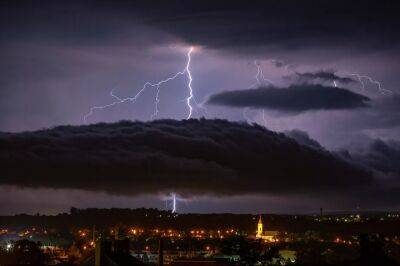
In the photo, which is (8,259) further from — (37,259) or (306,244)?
(306,244)

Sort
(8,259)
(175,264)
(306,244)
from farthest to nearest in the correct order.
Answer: (306,244), (8,259), (175,264)

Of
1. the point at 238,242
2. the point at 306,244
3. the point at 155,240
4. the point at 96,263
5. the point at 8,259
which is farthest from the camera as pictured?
the point at 155,240

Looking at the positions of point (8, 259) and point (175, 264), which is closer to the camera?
point (175, 264)

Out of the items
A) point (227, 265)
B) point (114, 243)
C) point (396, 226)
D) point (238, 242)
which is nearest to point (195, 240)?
point (396, 226)

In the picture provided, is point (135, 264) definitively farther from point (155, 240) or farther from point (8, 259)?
point (155, 240)

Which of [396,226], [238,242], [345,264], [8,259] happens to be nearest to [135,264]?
[345,264]

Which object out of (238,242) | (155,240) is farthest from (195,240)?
(238,242)

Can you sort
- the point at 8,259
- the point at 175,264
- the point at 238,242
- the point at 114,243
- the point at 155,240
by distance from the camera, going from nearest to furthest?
the point at 114,243 → the point at 175,264 → the point at 8,259 → the point at 238,242 → the point at 155,240

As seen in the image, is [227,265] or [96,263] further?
[227,265]

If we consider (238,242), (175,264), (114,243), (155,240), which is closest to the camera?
(114,243)
